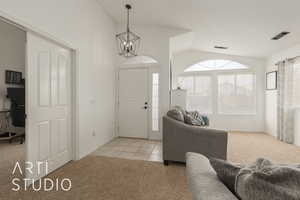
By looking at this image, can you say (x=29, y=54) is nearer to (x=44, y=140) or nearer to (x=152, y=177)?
(x=44, y=140)

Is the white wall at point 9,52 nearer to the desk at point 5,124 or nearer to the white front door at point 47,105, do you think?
the desk at point 5,124

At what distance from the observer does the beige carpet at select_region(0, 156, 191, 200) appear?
75.7 inches

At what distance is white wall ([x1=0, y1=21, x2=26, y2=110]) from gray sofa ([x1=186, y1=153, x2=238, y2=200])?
16.9 ft

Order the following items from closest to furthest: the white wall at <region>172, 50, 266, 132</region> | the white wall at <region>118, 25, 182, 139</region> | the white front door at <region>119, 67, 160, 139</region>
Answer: the white wall at <region>118, 25, 182, 139</region> → the white front door at <region>119, 67, 160, 139</region> → the white wall at <region>172, 50, 266, 132</region>

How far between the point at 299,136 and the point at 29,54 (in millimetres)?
5523

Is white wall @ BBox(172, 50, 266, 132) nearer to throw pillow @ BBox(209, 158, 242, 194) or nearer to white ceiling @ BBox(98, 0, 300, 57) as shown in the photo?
white ceiling @ BBox(98, 0, 300, 57)

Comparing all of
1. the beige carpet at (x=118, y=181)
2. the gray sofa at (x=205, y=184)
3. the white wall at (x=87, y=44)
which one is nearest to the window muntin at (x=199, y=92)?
the white wall at (x=87, y=44)

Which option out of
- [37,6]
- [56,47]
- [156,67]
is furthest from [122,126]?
[37,6]

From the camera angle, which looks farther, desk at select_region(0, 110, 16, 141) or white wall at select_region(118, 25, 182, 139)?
white wall at select_region(118, 25, 182, 139)

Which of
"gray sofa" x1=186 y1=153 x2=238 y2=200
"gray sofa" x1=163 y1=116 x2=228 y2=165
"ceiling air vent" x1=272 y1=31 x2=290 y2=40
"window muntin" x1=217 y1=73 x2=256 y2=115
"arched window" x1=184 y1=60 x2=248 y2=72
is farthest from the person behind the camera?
"arched window" x1=184 y1=60 x2=248 y2=72

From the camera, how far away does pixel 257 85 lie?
5270 millimetres

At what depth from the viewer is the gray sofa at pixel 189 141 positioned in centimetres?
255

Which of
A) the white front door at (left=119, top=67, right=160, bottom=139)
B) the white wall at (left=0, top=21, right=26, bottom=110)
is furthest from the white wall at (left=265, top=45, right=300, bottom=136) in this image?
the white wall at (left=0, top=21, right=26, bottom=110)

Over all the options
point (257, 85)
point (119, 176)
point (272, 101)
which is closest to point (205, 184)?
point (119, 176)
